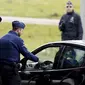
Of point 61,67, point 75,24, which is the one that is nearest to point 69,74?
point 61,67

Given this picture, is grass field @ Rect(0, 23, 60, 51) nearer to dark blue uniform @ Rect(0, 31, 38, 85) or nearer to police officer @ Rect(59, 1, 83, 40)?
police officer @ Rect(59, 1, 83, 40)

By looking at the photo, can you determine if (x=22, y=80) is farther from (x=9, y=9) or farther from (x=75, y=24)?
(x=9, y=9)

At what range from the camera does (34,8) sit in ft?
52.7

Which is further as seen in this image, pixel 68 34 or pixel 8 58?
pixel 68 34

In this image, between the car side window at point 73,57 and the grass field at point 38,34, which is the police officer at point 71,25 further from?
the grass field at point 38,34

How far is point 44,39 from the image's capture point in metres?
15.9

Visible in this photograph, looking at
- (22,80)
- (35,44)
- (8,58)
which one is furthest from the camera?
(35,44)

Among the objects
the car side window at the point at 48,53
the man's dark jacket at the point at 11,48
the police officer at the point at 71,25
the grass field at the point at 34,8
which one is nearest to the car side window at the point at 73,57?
the car side window at the point at 48,53

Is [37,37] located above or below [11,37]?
below

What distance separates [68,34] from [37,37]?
13.7 ft

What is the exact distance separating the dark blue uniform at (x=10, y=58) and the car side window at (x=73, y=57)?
81 cm

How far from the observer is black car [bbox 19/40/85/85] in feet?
26.8

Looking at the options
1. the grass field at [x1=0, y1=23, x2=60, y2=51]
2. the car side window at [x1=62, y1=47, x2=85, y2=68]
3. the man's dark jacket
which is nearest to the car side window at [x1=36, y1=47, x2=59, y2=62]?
the car side window at [x1=62, y1=47, x2=85, y2=68]

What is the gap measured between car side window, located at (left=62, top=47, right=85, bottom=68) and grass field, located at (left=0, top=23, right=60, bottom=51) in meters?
7.25
